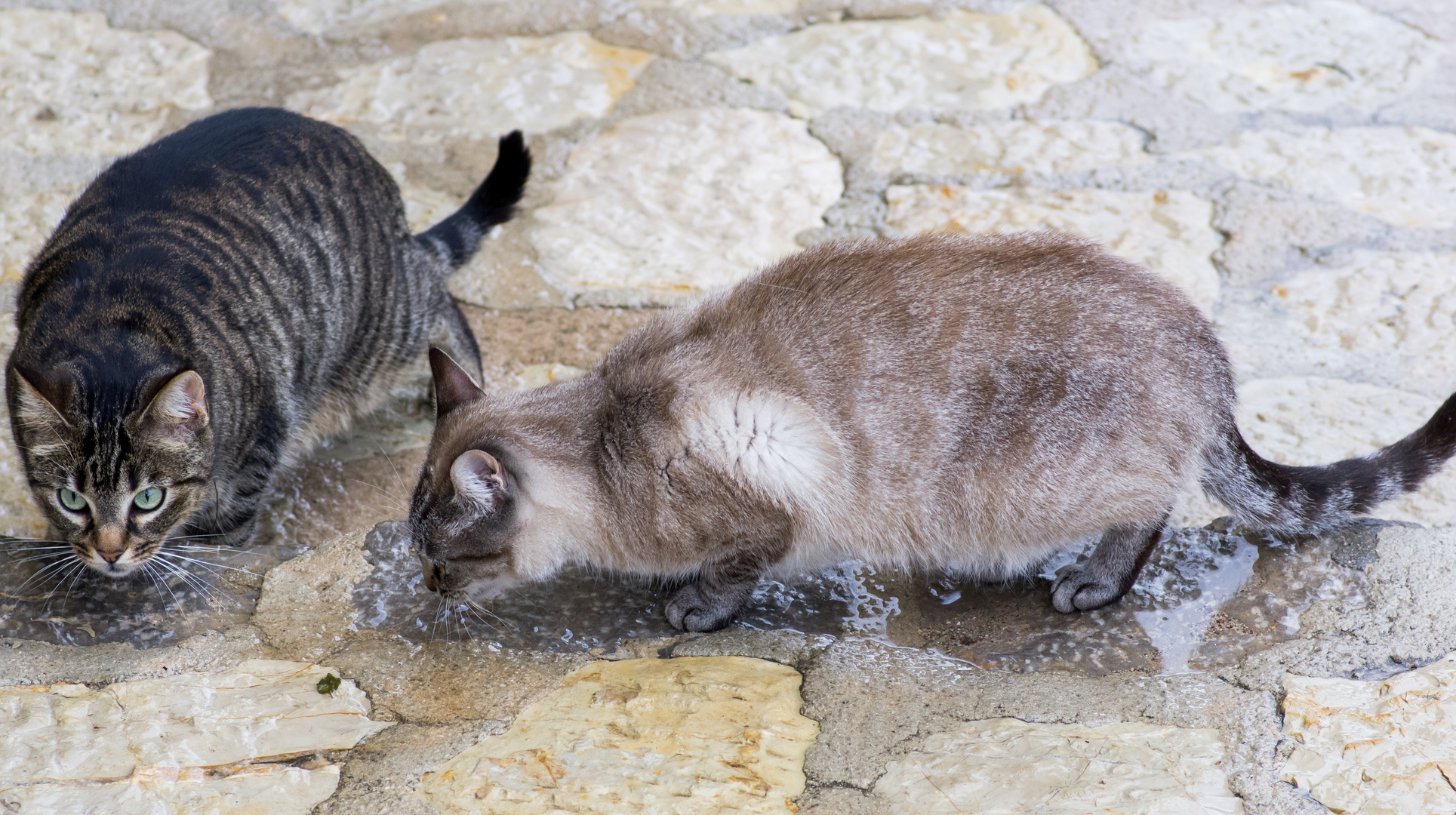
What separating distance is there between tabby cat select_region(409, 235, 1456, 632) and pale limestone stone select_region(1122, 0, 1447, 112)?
213 cm

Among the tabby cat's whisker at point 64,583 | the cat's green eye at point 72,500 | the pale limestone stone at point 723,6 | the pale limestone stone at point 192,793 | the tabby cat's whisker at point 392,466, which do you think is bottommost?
the tabby cat's whisker at point 392,466

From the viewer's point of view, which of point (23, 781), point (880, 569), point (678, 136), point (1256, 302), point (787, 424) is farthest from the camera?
point (678, 136)

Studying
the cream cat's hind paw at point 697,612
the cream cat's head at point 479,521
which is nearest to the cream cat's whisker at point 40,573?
the cream cat's head at point 479,521

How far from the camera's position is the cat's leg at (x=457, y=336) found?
3.60 meters

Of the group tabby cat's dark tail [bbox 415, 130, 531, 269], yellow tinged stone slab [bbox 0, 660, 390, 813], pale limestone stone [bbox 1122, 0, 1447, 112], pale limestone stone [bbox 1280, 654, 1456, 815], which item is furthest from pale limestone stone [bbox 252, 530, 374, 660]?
pale limestone stone [bbox 1122, 0, 1447, 112]

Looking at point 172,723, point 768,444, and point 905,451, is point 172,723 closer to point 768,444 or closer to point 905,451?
point 768,444

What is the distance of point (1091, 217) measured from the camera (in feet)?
12.8

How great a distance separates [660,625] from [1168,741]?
3.87ft

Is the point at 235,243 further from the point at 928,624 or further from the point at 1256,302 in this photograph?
the point at 1256,302

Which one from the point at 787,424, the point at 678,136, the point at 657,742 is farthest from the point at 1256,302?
the point at 657,742

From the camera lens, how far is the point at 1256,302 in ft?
11.6

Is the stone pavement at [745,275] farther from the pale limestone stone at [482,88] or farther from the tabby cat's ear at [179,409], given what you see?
the tabby cat's ear at [179,409]

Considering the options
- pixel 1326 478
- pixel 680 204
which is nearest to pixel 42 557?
pixel 680 204

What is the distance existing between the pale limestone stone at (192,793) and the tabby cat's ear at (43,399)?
0.98 m
